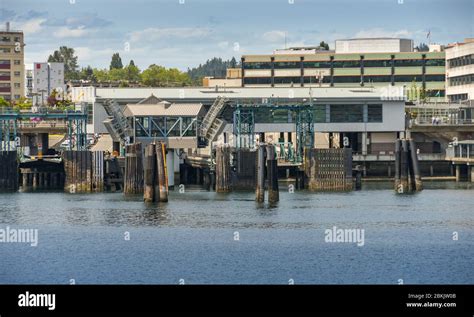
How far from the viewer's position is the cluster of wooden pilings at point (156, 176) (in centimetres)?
11038

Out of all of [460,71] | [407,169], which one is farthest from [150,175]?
[460,71]

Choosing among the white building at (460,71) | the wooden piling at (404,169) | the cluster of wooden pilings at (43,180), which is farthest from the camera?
the white building at (460,71)

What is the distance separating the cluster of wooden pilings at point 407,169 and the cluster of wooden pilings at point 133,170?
82.8 ft

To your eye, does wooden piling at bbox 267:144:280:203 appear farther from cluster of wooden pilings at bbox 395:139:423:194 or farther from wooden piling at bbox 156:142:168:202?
cluster of wooden pilings at bbox 395:139:423:194

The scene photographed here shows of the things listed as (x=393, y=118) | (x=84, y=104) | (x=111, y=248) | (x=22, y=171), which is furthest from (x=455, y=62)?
(x=111, y=248)

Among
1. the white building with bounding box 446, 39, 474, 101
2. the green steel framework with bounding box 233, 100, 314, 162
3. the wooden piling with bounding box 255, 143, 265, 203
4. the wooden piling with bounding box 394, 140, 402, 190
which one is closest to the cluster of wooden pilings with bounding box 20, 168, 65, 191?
the green steel framework with bounding box 233, 100, 314, 162

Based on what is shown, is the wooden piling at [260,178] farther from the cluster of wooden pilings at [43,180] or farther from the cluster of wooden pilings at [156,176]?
the cluster of wooden pilings at [43,180]

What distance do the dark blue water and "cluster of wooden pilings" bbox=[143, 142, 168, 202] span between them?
1.39m

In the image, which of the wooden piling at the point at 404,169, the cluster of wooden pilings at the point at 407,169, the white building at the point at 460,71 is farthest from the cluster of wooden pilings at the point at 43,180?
the white building at the point at 460,71

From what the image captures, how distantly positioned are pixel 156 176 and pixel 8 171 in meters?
25.5

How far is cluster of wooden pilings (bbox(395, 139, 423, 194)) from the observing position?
413ft
